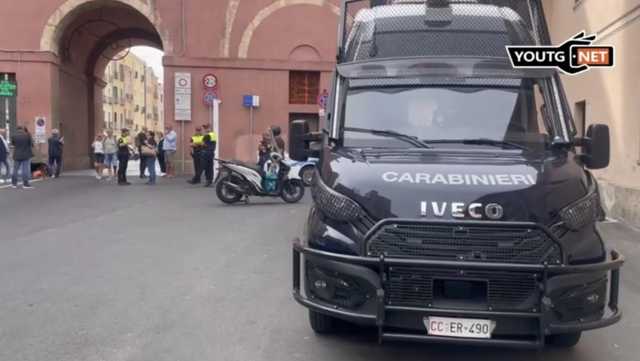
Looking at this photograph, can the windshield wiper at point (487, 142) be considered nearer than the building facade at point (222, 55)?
Yes

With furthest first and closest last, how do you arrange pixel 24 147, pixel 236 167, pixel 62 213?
pixel 24 147
pixel 236 167
pixel 62 213

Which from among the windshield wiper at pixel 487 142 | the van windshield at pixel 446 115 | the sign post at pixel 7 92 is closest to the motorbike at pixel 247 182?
the van windshield at pixel 446 115

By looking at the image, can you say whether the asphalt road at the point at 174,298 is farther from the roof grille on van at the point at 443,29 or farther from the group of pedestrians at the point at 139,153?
the group of pedestrians at the point at 139,153

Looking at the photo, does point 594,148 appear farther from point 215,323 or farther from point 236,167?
point 236,167

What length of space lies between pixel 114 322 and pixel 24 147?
14.3 meters

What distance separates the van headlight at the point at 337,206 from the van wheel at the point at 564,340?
184 centimetres

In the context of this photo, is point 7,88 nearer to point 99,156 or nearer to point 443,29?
point 99,156

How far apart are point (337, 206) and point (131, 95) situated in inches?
3949

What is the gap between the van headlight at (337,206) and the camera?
15.0 feet

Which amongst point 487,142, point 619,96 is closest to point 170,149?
point 619,96

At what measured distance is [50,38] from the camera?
81.6 feet

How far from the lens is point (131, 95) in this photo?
100500 mm

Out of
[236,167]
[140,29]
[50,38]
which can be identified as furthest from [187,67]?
[236,167]

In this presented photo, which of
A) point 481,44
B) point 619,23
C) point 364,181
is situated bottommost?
point 364,181
